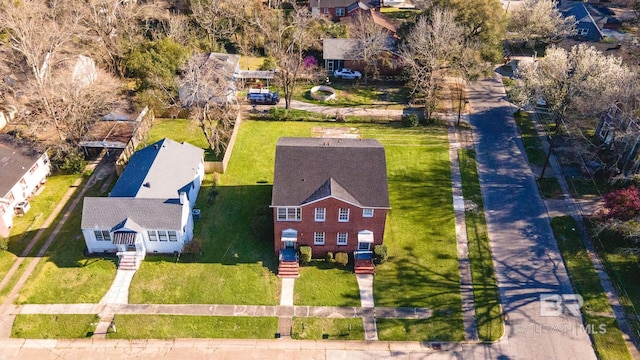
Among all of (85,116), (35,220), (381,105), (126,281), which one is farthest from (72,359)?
(381,105)

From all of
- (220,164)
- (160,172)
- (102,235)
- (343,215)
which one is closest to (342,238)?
(343,215)

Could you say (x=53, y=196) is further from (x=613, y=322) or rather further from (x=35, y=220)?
(x=613, y=322)

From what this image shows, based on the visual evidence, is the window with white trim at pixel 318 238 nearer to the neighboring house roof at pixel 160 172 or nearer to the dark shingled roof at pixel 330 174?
the dark shingled roof at pixel 330 174

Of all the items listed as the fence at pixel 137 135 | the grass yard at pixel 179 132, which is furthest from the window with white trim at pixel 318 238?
the fence at pixel 137 135

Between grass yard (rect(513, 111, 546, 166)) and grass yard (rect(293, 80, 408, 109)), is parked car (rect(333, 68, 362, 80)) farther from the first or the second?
grass yard (rect(513, 111, 546, 166))

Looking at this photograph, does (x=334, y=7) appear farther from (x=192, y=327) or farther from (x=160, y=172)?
(x=192, y=327)

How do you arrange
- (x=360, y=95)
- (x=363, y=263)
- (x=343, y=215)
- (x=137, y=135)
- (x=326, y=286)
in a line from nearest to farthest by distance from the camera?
(x=326, y=286)
(x=343, y=215)
(x=363, y=263)
(x=137, y=135)
(x=360, y=95)

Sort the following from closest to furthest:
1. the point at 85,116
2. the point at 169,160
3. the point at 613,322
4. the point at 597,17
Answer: the point at 613,322
the point at 169,160
the point at 85,116
the point at 597,17

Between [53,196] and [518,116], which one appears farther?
[518,116]
